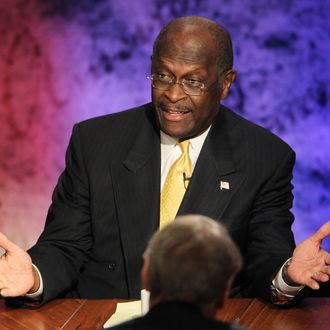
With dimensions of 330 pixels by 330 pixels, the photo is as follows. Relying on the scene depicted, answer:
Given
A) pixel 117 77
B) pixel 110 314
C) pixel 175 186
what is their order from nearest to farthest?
pixel 110 314, pixel 175 186, pixel 117 77

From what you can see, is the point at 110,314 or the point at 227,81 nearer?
the point at 110,314

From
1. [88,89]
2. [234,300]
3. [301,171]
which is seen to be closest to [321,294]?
[301,171]

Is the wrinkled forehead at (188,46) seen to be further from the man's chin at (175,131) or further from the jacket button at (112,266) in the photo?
the jacket button at (112,266)

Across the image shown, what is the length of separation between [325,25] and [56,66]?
1.27 m

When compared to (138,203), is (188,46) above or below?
above

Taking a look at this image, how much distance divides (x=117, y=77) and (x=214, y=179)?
1316mm

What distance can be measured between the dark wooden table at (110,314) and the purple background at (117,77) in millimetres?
1522

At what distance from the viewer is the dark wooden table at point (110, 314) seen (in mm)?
2750

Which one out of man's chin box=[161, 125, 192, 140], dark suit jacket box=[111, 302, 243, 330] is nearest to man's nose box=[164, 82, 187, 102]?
man's chin box=[161, 125, 192, 140]


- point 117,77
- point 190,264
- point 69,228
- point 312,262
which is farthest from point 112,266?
point 190,264

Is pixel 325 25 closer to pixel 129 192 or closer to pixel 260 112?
pixel 260 112

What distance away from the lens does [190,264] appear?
67.4 inches

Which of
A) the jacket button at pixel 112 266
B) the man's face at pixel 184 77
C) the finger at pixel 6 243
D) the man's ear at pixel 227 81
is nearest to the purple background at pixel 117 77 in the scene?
the man's ear at pixel 227 81

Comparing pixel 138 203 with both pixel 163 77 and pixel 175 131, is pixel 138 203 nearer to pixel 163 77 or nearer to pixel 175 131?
pixel 175 131
